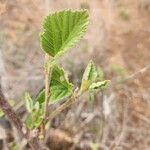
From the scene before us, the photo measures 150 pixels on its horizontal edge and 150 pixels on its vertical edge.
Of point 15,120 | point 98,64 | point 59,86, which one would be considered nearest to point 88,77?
point 59,86

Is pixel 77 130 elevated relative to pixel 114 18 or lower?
lower

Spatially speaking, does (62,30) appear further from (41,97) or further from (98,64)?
(98,64)

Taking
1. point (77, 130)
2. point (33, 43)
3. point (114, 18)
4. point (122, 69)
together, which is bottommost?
point (77, 130)

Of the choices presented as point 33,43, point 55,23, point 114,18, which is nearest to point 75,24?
point 55,23

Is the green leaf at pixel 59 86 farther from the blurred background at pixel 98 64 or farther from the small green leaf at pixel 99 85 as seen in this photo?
the blurred background at pixel 98 64

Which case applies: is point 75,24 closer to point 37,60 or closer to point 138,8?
point 37,60

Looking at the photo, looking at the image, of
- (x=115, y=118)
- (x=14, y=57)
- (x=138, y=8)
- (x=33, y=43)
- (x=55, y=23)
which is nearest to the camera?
(x=55, y=23)

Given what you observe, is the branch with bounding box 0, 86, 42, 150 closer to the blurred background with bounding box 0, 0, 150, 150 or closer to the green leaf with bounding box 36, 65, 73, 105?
the green leaf with bounding box 36, 65, 73, 105
